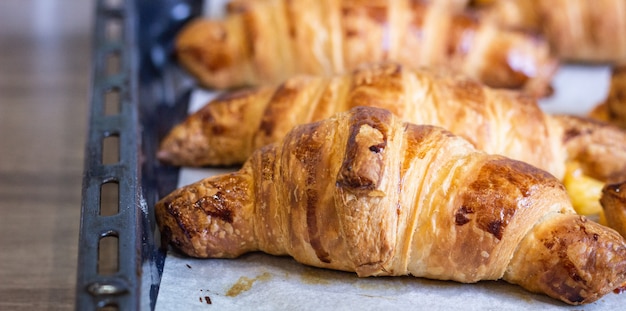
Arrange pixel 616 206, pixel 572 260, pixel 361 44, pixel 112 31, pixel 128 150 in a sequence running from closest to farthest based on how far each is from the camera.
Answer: pixel 572 260
pixel 616 206
pixel 128 150
pixel 361 44
pixel 112 31

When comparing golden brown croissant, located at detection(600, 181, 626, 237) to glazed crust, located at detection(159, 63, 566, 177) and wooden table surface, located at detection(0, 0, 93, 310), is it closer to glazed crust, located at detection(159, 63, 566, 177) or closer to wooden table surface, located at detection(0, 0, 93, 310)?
glazed crust, located at detection(159, 63, 566, 177)

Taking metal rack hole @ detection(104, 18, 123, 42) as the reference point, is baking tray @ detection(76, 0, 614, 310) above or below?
below

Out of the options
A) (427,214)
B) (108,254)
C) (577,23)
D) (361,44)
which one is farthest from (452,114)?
(577,23)

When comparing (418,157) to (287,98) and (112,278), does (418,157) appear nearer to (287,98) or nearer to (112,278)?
(287,98)

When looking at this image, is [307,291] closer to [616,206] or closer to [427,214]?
[427,214]

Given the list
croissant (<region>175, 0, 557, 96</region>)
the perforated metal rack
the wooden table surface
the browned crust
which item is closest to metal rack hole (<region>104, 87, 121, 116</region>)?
the perforated metal rack

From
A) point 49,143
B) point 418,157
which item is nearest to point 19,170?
point 49,143

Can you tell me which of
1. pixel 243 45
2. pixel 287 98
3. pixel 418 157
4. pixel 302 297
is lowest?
pixel 302 297
